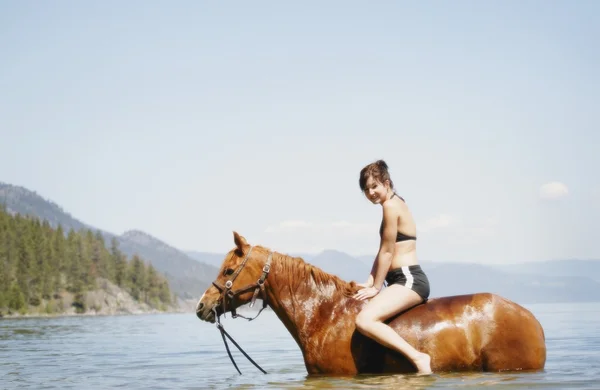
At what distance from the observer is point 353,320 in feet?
33.3

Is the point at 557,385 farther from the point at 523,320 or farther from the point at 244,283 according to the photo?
the point at 244,283

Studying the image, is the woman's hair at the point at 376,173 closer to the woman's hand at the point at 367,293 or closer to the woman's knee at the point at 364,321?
the woman's hand at the point at 367,293

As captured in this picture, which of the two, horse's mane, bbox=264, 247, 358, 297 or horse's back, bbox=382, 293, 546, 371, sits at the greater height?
horse's mane, bbox=264, 247, 358, 297

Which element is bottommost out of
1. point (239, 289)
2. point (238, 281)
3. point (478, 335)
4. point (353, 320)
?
point (478, 335)

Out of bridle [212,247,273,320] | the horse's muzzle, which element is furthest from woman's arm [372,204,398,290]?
the horse's muzzle

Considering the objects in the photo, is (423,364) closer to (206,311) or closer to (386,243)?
(386,243)

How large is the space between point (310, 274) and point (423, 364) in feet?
7.14

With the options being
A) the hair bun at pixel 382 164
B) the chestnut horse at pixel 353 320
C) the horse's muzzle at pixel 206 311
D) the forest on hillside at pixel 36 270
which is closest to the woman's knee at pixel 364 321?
the chestnut horse at pixel 353 320

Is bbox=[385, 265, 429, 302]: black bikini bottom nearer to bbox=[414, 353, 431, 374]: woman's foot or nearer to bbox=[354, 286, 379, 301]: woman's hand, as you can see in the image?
bbox=[354, 286, 379, 301]: woman's hand

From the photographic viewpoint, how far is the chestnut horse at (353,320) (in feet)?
31.1

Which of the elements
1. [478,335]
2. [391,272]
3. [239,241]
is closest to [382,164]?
[391,272]

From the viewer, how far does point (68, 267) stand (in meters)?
187

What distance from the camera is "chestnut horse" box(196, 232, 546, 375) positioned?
31.1ft

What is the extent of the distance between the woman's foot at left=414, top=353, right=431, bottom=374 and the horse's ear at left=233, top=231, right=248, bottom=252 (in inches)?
117
